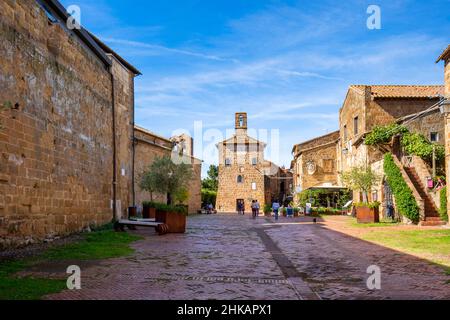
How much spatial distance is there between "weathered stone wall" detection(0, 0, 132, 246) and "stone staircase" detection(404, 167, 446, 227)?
13.7 meters

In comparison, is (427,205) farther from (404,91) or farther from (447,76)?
(404,91)

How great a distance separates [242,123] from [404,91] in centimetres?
2968

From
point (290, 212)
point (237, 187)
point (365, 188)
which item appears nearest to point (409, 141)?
point (365, 188)

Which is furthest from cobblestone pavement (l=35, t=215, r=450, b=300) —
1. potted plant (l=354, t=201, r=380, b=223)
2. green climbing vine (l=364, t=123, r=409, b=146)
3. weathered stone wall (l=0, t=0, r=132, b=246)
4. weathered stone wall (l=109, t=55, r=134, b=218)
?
green climbing vine (l=364, t=123, r=409, b=146)

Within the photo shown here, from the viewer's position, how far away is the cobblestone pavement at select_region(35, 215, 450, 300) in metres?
6.49

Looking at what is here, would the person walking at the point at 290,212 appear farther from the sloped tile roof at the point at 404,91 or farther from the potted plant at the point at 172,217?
the potted plant at the point at 172,217

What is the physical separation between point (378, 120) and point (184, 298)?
2919cm

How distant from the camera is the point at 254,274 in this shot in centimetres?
823

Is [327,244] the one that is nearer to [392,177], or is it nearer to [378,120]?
[392,177]

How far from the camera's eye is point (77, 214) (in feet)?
47.9

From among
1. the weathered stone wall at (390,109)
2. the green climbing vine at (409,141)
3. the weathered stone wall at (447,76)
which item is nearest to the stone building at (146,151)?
the weathered stone wall at (447,76)

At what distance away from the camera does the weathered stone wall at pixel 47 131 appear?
403 inches

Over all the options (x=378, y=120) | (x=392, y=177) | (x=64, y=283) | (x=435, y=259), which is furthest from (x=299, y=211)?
(x=64, y=283)

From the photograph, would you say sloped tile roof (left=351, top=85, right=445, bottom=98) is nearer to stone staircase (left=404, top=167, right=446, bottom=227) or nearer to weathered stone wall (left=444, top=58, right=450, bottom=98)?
stone staircase (left=404, top=167, right=446, bottom=227)
